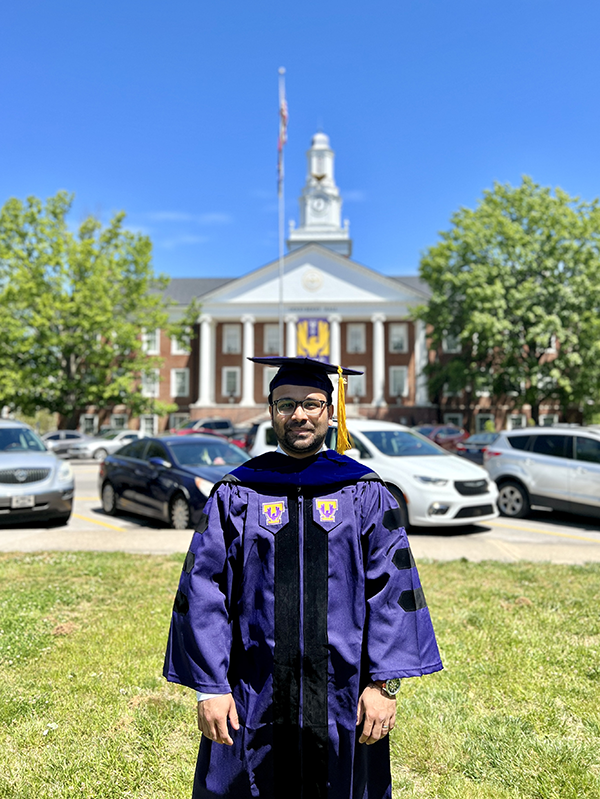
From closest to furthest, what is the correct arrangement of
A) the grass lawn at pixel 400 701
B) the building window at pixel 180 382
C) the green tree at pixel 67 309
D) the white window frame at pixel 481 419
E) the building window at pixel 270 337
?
the grass lawn at pixel 400 701 < the green tree at pixel 67 309 < the white window frame at pixel 481 419 < the building window at pixel 270 337 < the building window at pixel 180 382

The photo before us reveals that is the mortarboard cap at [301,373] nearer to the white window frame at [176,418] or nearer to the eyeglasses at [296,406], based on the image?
the eyeglasses at [296,406]

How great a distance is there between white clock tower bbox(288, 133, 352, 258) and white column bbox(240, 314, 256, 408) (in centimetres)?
1850

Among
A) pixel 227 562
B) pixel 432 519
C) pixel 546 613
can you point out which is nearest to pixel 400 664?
pixel 227 562

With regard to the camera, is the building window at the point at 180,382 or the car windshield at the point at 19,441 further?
the building window at the point at 180,382

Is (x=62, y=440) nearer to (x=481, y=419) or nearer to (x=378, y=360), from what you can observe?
(x=378, y=360)

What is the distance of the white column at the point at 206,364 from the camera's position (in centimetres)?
5119

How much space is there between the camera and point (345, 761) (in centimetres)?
205

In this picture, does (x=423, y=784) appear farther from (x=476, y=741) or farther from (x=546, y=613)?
(x=546, y=613)

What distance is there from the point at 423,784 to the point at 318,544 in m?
1.66

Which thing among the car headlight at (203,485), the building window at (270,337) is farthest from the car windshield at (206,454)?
the building window at (270,337)

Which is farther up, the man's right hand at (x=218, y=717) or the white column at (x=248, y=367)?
the white column at (x=248, y=367)

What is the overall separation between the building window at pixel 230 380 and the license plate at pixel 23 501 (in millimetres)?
43007

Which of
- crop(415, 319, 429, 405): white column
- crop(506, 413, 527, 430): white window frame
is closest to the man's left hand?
crop(415, 319, 429, 405): white column

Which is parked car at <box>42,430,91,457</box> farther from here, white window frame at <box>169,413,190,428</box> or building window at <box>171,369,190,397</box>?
building window at <box>171,369,190,397</box>
